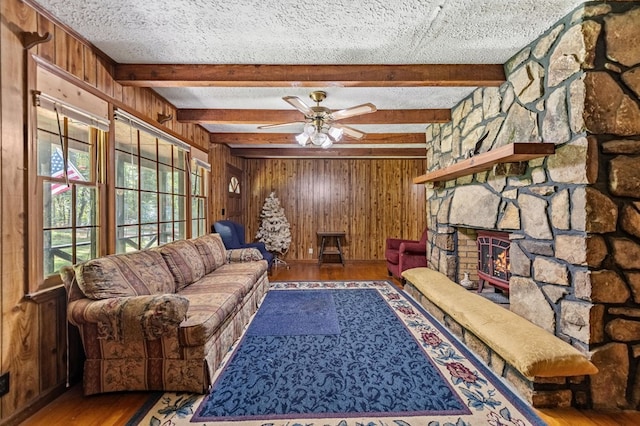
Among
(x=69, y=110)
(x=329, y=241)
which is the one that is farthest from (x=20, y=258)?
(x=329, y=241)

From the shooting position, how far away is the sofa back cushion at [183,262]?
2.65 meters

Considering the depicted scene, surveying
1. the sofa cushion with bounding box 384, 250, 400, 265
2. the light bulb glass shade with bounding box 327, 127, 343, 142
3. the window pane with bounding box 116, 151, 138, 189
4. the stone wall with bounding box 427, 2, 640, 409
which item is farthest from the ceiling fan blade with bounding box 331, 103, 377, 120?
the sofa cushion with bounding box 384, 250, 400, 265

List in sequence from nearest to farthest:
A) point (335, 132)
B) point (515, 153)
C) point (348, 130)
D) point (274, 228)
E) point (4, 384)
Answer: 1. point (4, 384)
2. point (515, 153)
3. point (335, 132)
4. point (348, 130)
5. point (274, 228)

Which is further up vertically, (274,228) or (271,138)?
(271,138)

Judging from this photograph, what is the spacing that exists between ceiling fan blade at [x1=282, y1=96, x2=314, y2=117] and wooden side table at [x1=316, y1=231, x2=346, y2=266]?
351 centimetres

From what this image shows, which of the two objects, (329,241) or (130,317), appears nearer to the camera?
(130,317)

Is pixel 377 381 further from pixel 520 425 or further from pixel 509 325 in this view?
pixel 509 325

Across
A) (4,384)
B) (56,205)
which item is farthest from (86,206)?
(4,384)

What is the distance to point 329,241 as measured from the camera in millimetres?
6387

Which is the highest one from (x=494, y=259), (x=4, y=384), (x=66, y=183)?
(x=66, y=183)

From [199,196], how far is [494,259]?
160 inches

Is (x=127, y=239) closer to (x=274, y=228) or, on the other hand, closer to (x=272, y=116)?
(x=272, y=116)

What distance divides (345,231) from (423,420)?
16.1ft

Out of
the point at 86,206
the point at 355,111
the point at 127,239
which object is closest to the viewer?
the point at 86,206
